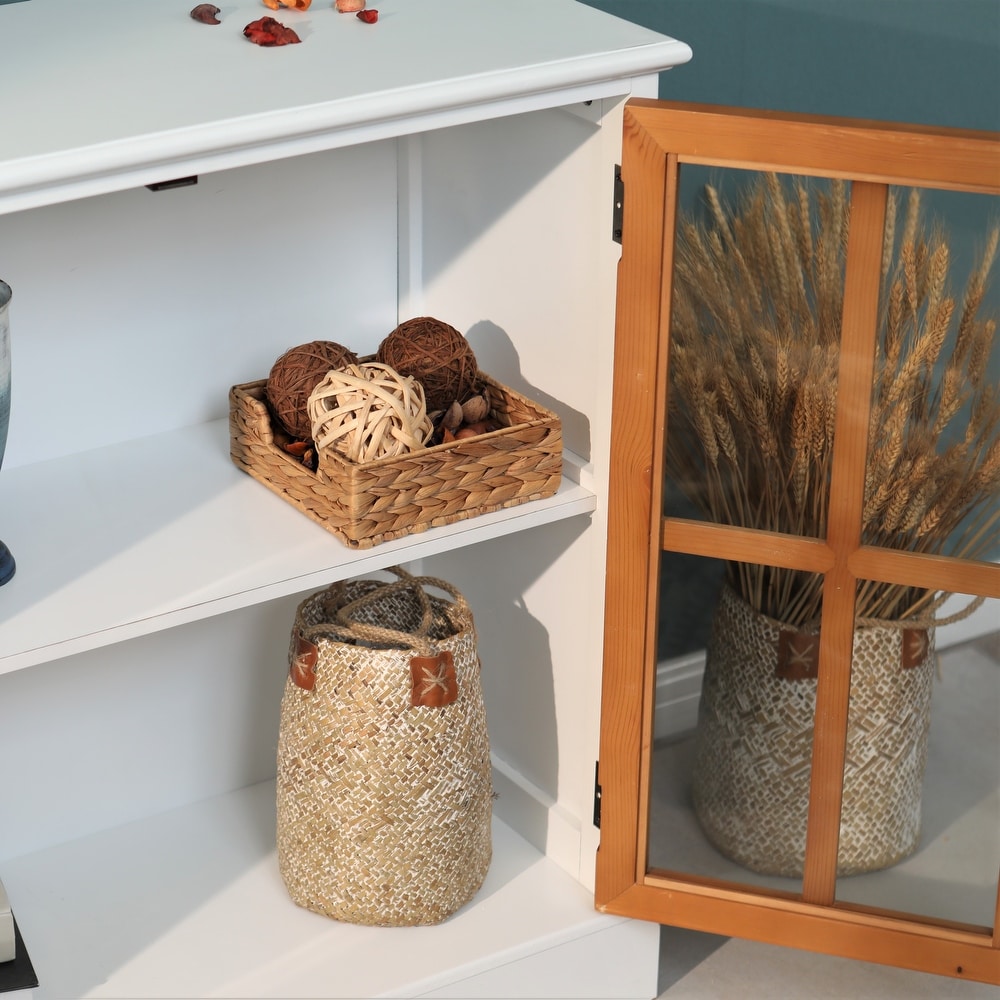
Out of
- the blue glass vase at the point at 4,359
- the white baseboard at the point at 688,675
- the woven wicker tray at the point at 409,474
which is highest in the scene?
the blue glass vase at the point at 4,359

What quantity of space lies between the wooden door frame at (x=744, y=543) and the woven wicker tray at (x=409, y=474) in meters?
0.10

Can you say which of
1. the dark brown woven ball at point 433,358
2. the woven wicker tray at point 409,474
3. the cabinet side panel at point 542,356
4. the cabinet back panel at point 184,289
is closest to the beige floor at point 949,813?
the cabinet side panel at point 542,356

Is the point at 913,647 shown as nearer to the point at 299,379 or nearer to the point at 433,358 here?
the point at 433,358

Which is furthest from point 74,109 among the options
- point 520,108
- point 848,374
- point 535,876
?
point 535,876

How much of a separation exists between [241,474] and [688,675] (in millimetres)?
556

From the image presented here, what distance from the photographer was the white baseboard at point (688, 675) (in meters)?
1.60

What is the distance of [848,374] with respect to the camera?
1.53 metres

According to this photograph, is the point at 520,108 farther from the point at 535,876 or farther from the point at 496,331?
the point at 535,876

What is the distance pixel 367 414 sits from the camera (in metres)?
1.53

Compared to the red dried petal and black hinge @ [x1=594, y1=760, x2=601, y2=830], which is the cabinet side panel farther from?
the red dried petal

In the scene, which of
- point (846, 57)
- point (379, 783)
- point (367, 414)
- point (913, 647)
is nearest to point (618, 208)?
point (367, 414)

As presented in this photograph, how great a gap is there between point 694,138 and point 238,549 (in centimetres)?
62

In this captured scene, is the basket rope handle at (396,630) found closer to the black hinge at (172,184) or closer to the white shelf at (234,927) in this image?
the white shelf at (234,927)

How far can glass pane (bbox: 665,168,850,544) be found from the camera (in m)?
1.49
